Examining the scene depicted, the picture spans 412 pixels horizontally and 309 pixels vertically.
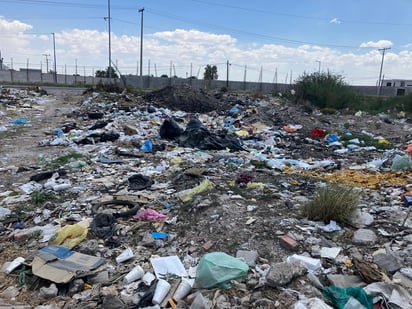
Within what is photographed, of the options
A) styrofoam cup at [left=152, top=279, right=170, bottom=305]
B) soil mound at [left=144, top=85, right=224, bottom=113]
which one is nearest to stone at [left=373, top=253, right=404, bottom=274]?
styrofoam cup at [left=152, top=279, right=170, bottom=305]

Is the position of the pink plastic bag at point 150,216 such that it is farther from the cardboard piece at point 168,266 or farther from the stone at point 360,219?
the stone at point 360,219

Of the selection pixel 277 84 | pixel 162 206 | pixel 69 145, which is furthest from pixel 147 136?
pixel 277 84

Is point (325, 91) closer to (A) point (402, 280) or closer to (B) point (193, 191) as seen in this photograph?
(B) point (193, 191)

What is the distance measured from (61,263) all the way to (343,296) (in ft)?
6.81

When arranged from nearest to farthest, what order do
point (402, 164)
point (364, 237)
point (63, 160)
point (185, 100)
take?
point (364, 237) < point (402, 164) < point (63, 160) < point (185, 100)

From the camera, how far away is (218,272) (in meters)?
2.29

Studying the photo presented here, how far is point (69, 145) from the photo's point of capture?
23.8 ft

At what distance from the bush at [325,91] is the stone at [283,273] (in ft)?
48.9

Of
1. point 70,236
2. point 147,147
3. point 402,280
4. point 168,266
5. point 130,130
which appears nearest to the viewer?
point 402,280

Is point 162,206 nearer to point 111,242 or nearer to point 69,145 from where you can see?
point 111,242

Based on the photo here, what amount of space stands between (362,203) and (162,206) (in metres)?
2.37

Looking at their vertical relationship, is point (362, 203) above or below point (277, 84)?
below

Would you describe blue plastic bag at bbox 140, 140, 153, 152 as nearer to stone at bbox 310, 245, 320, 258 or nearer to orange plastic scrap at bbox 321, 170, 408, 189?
orange plastic scrap at bbox 321, 170, 408, 189

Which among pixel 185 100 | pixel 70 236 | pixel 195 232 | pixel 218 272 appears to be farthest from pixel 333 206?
pixel 185 100
